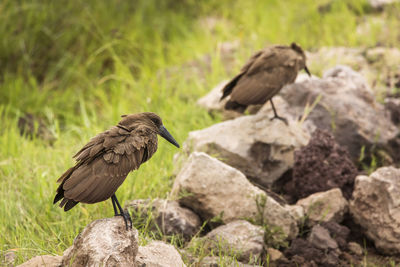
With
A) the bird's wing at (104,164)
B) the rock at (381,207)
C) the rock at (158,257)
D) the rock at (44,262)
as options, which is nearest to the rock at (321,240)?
the rock at (381,207)

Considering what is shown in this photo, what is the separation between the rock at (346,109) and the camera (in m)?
5.18

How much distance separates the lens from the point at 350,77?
551cm

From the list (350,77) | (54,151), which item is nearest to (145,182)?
(54,151)

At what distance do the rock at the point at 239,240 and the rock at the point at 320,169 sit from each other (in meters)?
0.88

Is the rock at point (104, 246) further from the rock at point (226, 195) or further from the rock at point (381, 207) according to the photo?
the rock at point (381, 207)

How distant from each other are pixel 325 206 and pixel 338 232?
0.25 meters

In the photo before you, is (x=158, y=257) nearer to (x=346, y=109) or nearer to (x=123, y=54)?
(x=346, y=109)

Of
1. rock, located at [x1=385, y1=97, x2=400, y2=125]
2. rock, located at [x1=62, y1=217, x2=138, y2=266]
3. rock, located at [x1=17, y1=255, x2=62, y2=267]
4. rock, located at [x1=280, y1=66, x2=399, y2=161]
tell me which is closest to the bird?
rock, located at [x1=62, y1=217, x2=138, y2=266]

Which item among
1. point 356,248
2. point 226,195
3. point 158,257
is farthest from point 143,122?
point 356,248

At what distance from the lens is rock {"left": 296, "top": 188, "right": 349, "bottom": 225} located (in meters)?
4.27

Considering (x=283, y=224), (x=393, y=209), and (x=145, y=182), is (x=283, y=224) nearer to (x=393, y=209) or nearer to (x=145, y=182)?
(x=393, y=209)

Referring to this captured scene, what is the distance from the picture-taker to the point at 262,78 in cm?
466

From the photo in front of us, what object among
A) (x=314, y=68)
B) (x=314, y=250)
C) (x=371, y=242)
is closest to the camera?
(x=314, y=250)

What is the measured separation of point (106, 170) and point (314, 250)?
170 cm
